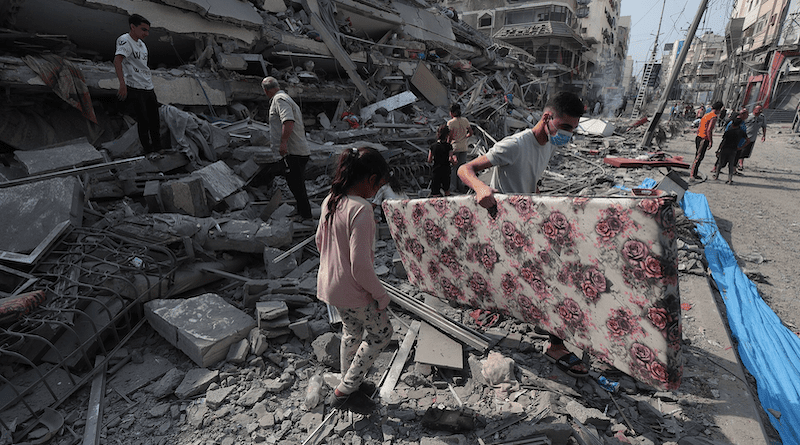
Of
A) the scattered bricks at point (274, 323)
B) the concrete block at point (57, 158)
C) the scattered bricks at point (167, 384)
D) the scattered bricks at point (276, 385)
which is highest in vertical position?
the concrete block at point (57, 158)

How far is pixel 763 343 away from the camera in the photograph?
3344 millimetres

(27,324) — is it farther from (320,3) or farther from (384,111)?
(320,3)

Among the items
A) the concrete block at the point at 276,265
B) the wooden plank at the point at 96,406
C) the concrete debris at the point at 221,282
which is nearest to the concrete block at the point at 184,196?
the concrete debris at the point at 221,282

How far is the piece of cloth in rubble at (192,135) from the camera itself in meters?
5.61

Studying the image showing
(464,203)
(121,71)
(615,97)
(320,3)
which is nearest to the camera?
(464,203)

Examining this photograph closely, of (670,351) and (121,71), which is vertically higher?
(121,71)

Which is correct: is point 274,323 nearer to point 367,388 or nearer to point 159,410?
point 159,410

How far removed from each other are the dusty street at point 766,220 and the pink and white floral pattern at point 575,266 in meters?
3.23

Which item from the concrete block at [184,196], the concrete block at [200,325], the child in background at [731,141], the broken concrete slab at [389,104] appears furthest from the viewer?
the broken concrete slab at [389,104]

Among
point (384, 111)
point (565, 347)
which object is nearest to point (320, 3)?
point (384, 111)

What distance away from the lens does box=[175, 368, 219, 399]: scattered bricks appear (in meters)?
2.72

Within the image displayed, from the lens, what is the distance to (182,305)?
3.29 metres

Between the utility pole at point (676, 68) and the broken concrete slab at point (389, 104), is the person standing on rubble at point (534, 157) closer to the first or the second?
the broken concrete slab at point (389, 104)

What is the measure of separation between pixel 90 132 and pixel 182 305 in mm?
4503
